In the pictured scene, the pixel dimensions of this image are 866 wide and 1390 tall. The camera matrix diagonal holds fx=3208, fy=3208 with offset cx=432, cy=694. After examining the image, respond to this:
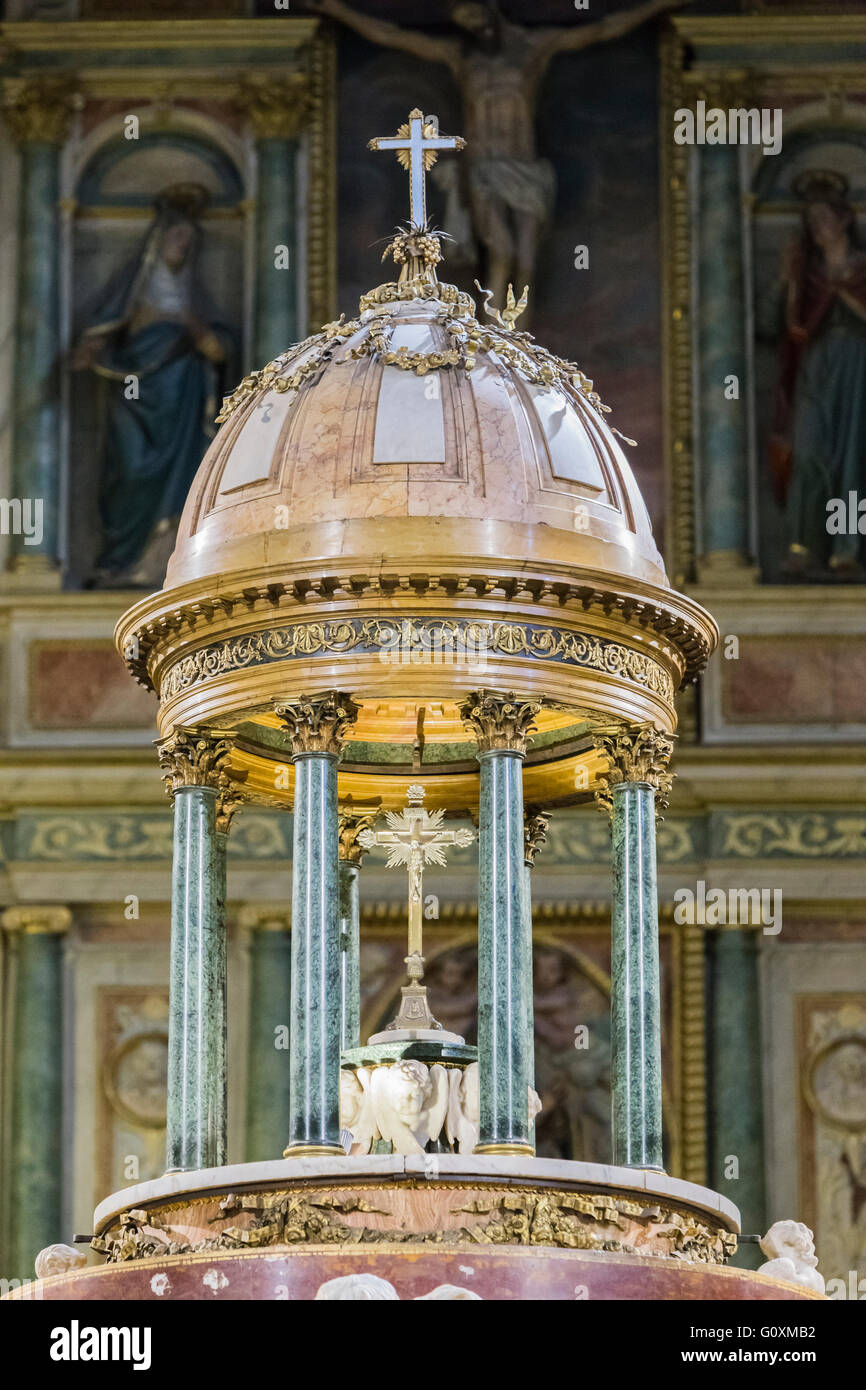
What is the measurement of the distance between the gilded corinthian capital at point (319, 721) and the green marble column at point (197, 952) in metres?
0.93

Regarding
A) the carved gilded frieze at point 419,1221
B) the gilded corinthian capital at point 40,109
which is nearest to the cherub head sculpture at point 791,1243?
the carved gilded frieze at point 419,1221

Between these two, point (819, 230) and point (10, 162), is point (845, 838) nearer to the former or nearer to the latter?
point (819, 230)

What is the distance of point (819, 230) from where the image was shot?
84.8 ft

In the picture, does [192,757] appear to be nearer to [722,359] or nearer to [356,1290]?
[356,1290]

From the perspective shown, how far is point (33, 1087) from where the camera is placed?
2400 cm

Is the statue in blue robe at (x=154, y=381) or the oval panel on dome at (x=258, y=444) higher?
the statue in blue robe at (x=154, y=381)

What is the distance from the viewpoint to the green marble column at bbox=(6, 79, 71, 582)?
83.4 feet

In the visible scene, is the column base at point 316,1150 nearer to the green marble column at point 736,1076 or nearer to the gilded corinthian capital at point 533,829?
the gilded corinthian capital at point 533,829

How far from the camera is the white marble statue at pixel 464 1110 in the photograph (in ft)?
52.7

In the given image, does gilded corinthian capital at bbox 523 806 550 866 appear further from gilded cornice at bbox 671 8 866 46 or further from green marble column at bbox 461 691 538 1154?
gilded cornice at bbox 671 8 866 46

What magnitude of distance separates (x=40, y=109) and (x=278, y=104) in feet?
6.32

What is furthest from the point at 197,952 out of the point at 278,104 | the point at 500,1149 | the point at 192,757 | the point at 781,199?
the point at 781,199
